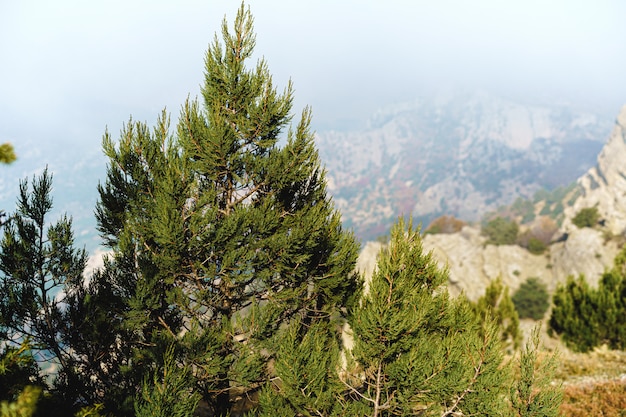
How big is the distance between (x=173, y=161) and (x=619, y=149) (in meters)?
231

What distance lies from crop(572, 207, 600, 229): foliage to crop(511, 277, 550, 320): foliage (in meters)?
21.3

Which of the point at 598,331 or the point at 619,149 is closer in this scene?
the point at 598,331

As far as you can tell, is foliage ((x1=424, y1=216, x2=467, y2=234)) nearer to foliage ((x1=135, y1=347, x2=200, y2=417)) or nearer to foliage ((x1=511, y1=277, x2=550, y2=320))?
foliage ((x1=511, y1=277, x2=550, y2=320))

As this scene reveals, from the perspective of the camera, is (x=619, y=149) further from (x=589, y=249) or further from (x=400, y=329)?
(x=400, y=329)

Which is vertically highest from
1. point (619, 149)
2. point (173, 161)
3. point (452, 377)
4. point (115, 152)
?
point (115, 152)

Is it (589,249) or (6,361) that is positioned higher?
(6,361)

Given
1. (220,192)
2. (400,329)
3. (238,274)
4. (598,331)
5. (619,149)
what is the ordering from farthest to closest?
1. (619,149)
2. (598,331)
3. (220,192)
4. (238,274)
5. (400,329)

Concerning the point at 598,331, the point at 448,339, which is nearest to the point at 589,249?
the point at 598,331

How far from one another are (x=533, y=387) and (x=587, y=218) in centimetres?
8324

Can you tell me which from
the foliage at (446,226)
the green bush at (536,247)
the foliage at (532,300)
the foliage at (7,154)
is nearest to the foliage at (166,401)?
the foliage at (7,154)

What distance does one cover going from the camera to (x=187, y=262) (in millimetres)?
9992

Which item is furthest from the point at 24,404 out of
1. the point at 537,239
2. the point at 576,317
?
the point at 537,239

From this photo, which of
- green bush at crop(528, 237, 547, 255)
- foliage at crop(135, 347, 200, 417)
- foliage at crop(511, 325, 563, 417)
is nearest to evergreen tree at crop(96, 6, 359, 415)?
foliage at crop(135, 347, 200, 417)

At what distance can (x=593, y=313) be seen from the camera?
2197cm
